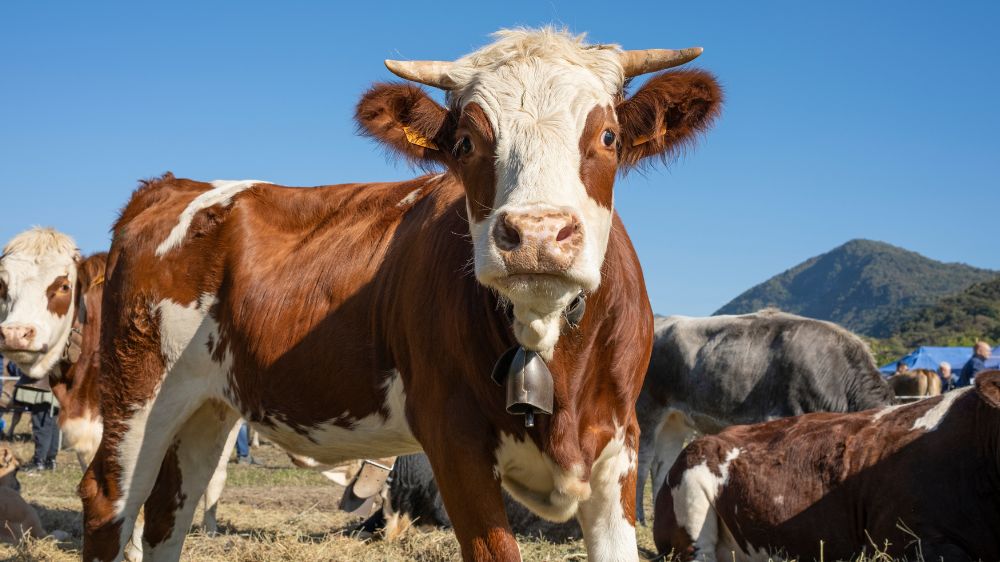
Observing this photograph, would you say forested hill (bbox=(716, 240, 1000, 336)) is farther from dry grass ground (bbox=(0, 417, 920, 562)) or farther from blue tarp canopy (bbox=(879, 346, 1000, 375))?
dry grass ground (bbox=(0, 417, 920, 562))

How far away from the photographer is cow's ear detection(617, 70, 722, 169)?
11.9ft

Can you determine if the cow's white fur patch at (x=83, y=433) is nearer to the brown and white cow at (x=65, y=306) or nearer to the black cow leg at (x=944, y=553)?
the brown and white cow at (x=65, y=306)

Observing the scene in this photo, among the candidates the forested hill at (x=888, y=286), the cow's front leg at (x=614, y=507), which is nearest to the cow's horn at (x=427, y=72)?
the cow's front leg at (x=614, y=507)

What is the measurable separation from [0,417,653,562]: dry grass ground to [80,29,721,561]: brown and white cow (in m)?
1.25

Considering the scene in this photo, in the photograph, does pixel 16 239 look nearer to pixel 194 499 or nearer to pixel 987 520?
pixel 194 499

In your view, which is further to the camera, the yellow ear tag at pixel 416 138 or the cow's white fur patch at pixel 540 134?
the yellow ear tag at pixel 416 138

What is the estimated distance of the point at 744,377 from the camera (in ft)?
39.4

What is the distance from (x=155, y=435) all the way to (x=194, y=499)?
609 mm

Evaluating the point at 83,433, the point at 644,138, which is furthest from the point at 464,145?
the point at 83,433

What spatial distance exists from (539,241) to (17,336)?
7.67m

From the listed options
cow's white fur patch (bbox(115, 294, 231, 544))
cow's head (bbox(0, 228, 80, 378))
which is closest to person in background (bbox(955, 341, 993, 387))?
cow's head (bbox(0, 228, 80, 378))

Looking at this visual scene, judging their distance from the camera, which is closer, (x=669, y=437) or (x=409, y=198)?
(x=409, y=198)

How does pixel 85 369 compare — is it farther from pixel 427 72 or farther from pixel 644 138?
pixel 644 138

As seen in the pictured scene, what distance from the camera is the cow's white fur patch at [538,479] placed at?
331 cm
